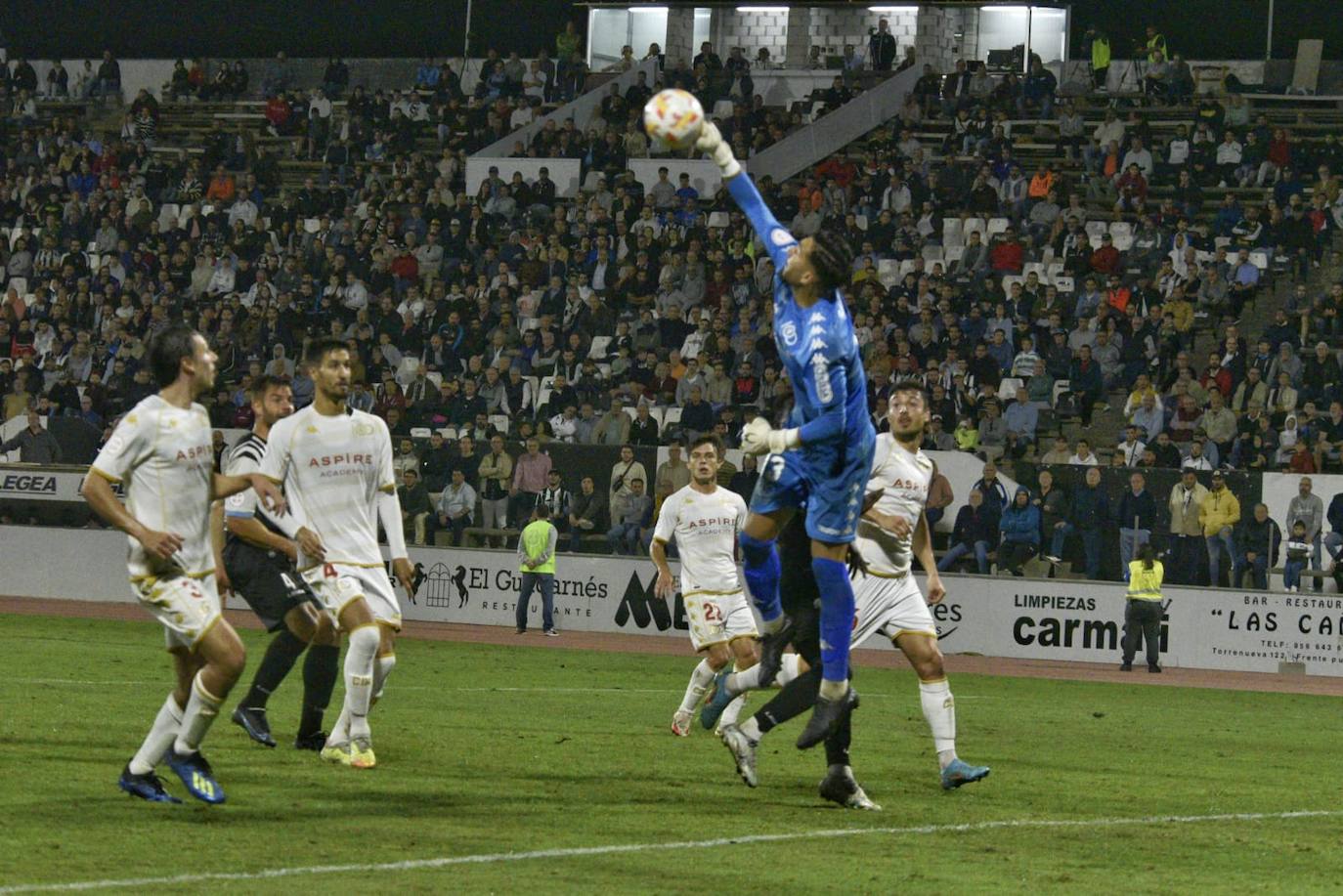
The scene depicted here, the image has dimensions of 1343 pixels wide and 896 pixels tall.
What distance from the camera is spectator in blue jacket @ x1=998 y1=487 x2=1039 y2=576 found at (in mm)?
25125

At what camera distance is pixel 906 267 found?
32656 millimetres

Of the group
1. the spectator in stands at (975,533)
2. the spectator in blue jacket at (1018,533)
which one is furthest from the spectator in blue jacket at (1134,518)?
the spectator in stands at (975,533)

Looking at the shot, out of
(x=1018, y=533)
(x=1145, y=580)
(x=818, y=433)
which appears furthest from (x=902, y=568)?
(x=1018, y=533)

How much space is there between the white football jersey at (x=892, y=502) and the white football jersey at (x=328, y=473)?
2.87m

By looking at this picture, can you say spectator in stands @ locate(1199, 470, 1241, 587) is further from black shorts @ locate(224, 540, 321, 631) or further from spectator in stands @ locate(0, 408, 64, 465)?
spectator in stands @ locate(0, 408, 64, 465)

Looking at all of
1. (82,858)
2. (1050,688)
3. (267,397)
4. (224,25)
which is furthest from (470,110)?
(82,858)

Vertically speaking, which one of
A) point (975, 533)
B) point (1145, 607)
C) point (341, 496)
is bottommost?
point (1145, 607)

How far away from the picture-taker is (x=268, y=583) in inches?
463

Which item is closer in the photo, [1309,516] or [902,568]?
[902,568]

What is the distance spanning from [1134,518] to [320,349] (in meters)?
16.4

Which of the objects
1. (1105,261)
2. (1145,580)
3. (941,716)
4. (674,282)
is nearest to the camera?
(941,716)

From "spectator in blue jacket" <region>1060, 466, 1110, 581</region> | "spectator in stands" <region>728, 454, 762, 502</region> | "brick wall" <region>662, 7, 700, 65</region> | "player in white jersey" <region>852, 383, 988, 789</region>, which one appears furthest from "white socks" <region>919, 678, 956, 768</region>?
"brick wall" <region>662, 7, 700, 65</region>

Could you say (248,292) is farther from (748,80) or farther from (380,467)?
(380,467)

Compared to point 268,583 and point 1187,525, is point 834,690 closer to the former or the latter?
point 268,583
